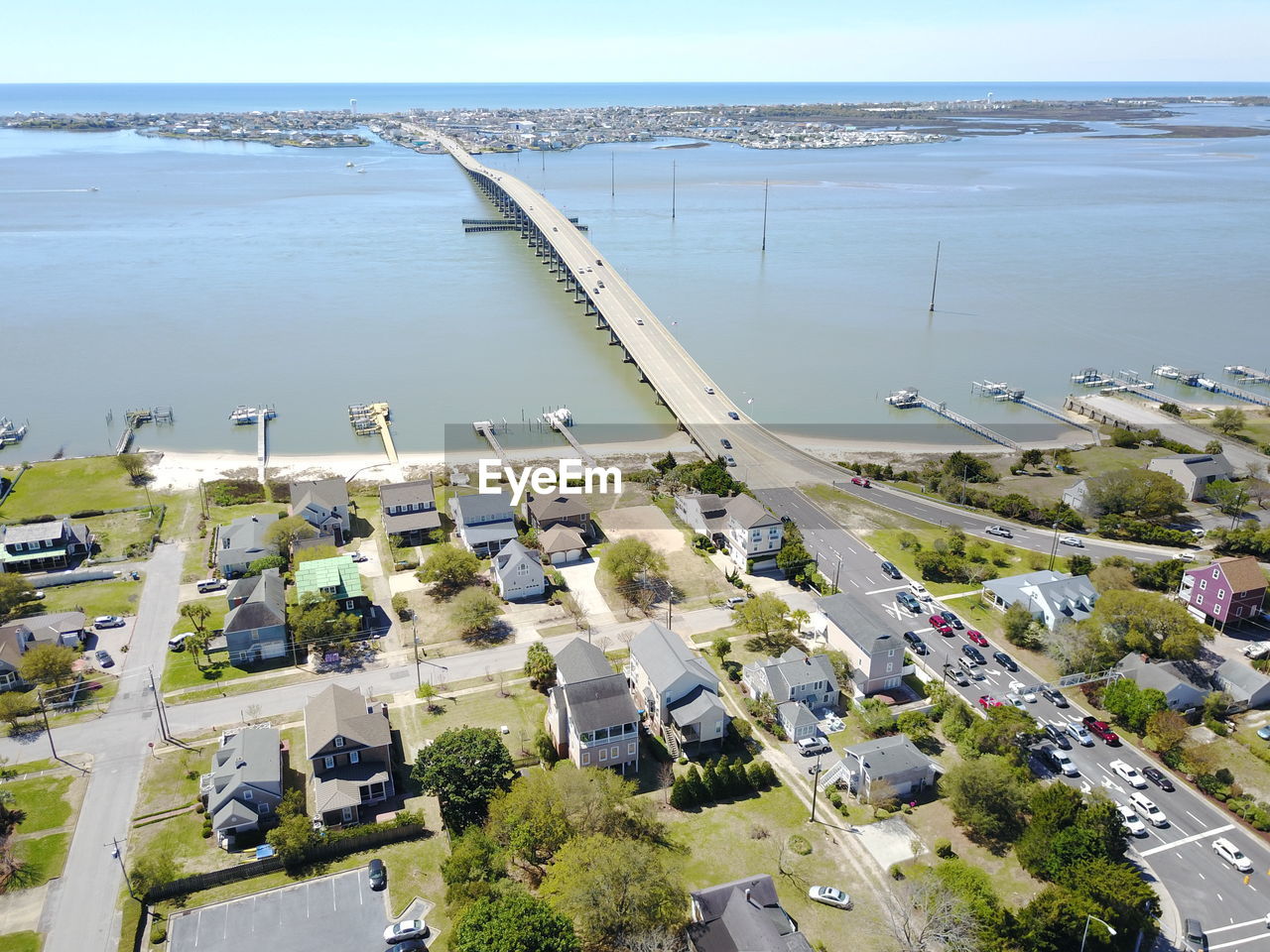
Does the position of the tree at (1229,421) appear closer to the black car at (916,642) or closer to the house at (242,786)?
the black car at (916,642)

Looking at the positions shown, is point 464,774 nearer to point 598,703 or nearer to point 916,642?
point 598,703

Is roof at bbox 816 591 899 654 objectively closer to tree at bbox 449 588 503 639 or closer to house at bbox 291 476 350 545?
tree at bbox 449 588 503 639

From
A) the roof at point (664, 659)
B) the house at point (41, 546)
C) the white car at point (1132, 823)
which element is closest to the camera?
the white car at point (1132, 823)

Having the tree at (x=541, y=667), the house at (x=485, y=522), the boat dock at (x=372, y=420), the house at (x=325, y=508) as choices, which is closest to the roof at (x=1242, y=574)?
the tree at (x=541, y=667)

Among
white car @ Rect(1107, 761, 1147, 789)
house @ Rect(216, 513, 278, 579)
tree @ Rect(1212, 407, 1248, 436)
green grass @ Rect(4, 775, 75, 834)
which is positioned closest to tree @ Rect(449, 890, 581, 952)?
green grass @ Rect(4, 775, 75, 834)

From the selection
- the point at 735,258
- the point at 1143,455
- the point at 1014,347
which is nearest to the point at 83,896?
the point at 1143,455

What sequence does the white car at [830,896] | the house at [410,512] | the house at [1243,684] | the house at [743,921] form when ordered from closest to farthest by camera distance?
the house at [743,921] < the white car at [830,896] < the house at [1243,684] < the house at [410,512]
